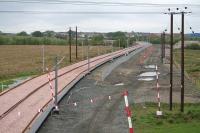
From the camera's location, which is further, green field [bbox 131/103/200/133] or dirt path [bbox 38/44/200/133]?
dirt path [bbox 38/44/200/133]

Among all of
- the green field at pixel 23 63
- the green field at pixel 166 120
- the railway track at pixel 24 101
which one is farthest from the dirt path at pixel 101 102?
the green field at pixel 23 63

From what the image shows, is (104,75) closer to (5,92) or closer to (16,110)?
(5,92)

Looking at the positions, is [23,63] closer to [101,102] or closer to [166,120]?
[101,102]

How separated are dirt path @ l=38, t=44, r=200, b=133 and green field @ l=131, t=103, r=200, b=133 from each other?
0.71 m

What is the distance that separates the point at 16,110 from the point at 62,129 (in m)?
4.99

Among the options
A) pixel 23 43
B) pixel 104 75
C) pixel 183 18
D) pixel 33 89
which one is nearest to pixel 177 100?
pixel 183 18

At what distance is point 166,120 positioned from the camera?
22.8 metres

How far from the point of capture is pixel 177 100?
99.3 feet

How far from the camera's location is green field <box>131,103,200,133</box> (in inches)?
768

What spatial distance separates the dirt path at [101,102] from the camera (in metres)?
20.8

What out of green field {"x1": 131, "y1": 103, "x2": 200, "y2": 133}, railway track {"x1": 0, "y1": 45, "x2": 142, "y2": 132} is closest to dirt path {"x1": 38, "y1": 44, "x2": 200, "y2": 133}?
green field {"x1": 131, "y1": 103, "x2": 200, "y2": 133}

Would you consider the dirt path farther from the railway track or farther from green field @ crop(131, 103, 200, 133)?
the railway track

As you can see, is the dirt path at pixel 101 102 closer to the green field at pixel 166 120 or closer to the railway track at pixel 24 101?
the green field at pixel 166 120

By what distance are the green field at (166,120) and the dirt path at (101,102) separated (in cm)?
71
